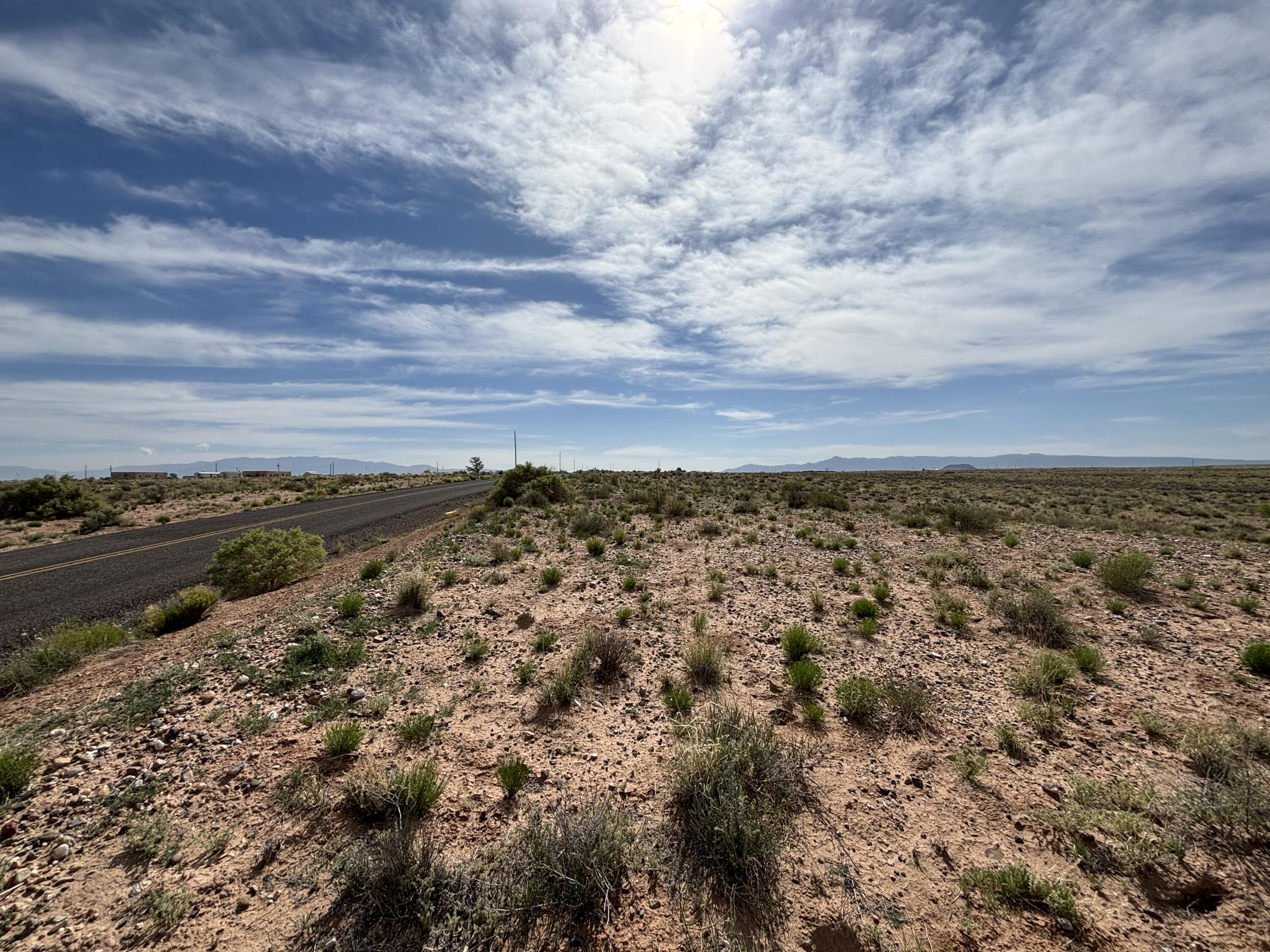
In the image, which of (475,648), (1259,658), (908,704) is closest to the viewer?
(908,704)

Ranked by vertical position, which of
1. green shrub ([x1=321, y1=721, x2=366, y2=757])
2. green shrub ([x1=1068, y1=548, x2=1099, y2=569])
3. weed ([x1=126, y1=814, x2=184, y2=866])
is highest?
green shrub ([x1=1068, y1=548, x2=1099, y2=569])

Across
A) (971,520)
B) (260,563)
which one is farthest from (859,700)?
(971,520)

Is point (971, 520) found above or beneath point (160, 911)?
above

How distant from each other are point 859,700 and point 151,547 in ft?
64.5

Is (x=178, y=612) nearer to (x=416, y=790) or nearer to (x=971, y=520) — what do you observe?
(x=416, y=790)

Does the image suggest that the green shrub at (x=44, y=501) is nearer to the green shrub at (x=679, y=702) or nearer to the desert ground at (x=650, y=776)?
the desert ground at (x=650, y=776)

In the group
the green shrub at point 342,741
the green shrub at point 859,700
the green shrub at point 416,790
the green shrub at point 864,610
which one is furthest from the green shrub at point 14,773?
the green shrub at point 864,610

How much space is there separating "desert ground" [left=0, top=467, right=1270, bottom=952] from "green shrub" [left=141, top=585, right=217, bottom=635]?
342 mm

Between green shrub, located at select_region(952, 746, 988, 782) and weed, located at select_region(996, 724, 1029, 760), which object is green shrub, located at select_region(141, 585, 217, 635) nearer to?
green shrub, located at select_region(952, 746, 988, 782)

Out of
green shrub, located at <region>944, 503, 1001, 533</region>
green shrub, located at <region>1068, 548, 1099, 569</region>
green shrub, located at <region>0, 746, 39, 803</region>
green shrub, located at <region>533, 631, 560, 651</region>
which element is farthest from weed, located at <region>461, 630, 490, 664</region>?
green shrub, located at <region>944, 503, 1001, 533</region>

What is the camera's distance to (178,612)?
795 centimetres

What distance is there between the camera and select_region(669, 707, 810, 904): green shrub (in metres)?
3.76

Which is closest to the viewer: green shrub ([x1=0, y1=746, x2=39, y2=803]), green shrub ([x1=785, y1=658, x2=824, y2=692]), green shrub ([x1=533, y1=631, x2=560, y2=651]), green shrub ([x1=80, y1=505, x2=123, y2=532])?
green shrub ([x1=0, y1=746, x2=39, y2=803])

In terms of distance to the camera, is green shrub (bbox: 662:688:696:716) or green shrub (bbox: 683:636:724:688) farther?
green shrub (bbox: 683:636:724:688)
